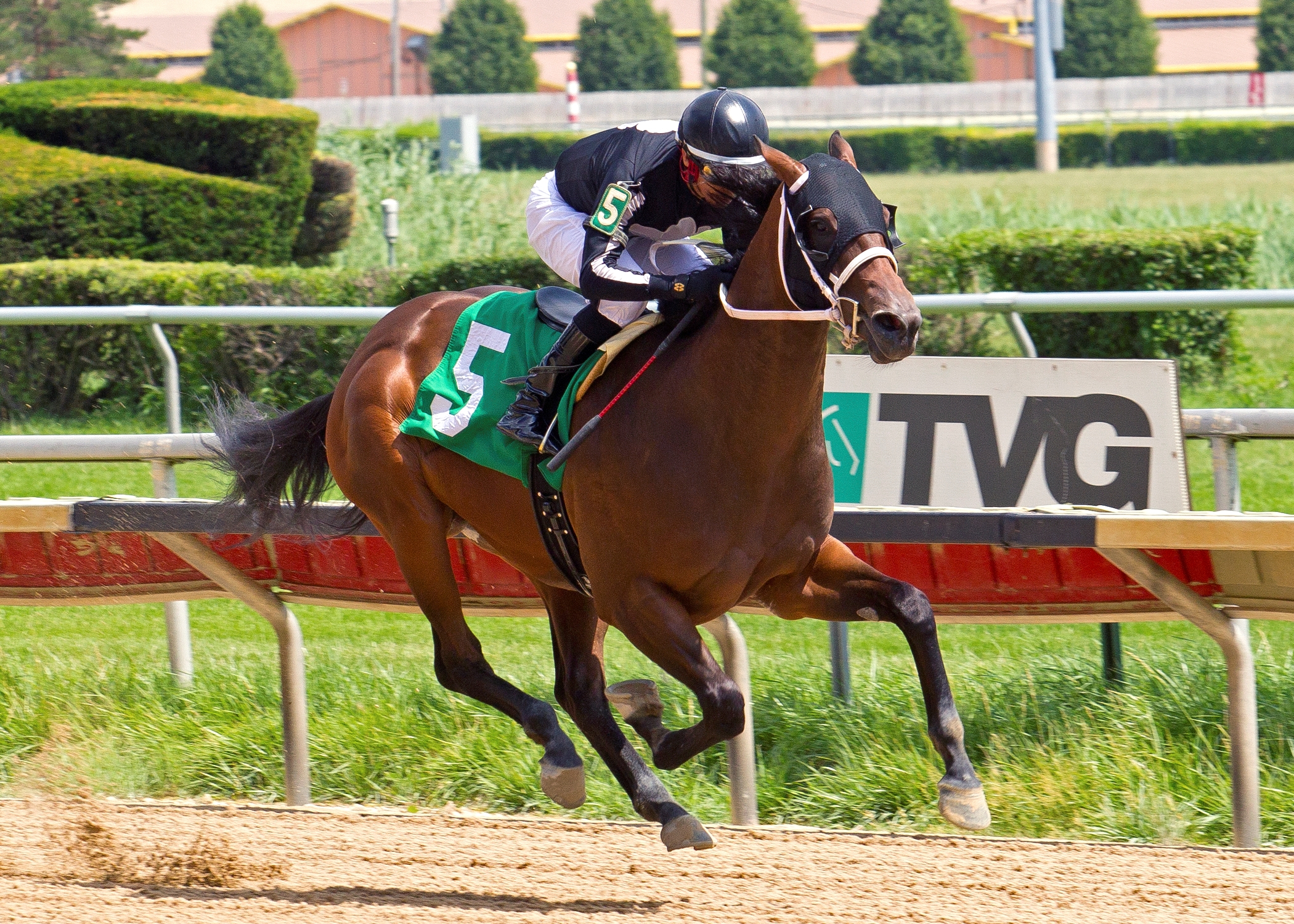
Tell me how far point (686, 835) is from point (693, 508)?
74 cm

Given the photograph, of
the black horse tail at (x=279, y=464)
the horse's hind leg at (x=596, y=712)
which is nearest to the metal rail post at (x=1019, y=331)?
the horse's hind leg at (x=596, y=712)

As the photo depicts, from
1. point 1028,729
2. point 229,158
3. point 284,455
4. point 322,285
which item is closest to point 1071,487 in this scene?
point 1028,729

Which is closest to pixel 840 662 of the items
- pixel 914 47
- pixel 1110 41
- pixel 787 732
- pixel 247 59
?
pixel 787 732

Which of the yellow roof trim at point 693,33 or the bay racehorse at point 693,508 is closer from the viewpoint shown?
the bay racehorse at point 693,508

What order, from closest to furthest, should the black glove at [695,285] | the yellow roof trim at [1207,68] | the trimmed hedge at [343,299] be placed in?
the black glove at [695,285] < the trimmed hedge at [343,299] < the yellow roof trim at [1207,68]

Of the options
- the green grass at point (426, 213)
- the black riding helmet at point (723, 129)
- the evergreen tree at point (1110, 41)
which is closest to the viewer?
the black riding helmet at point (723, 129)

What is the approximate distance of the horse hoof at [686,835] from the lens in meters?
3.35

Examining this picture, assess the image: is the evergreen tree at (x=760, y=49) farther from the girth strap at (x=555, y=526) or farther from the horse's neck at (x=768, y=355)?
the horse's neck at (x=768, y=355)

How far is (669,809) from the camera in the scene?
3.42 m

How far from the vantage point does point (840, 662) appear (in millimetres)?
4461

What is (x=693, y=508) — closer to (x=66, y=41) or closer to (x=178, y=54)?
(x=66, y=41)

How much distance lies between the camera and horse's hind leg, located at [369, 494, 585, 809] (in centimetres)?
394

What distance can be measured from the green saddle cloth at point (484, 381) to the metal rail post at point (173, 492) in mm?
1072

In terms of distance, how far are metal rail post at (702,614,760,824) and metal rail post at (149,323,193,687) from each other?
5.72 feet
